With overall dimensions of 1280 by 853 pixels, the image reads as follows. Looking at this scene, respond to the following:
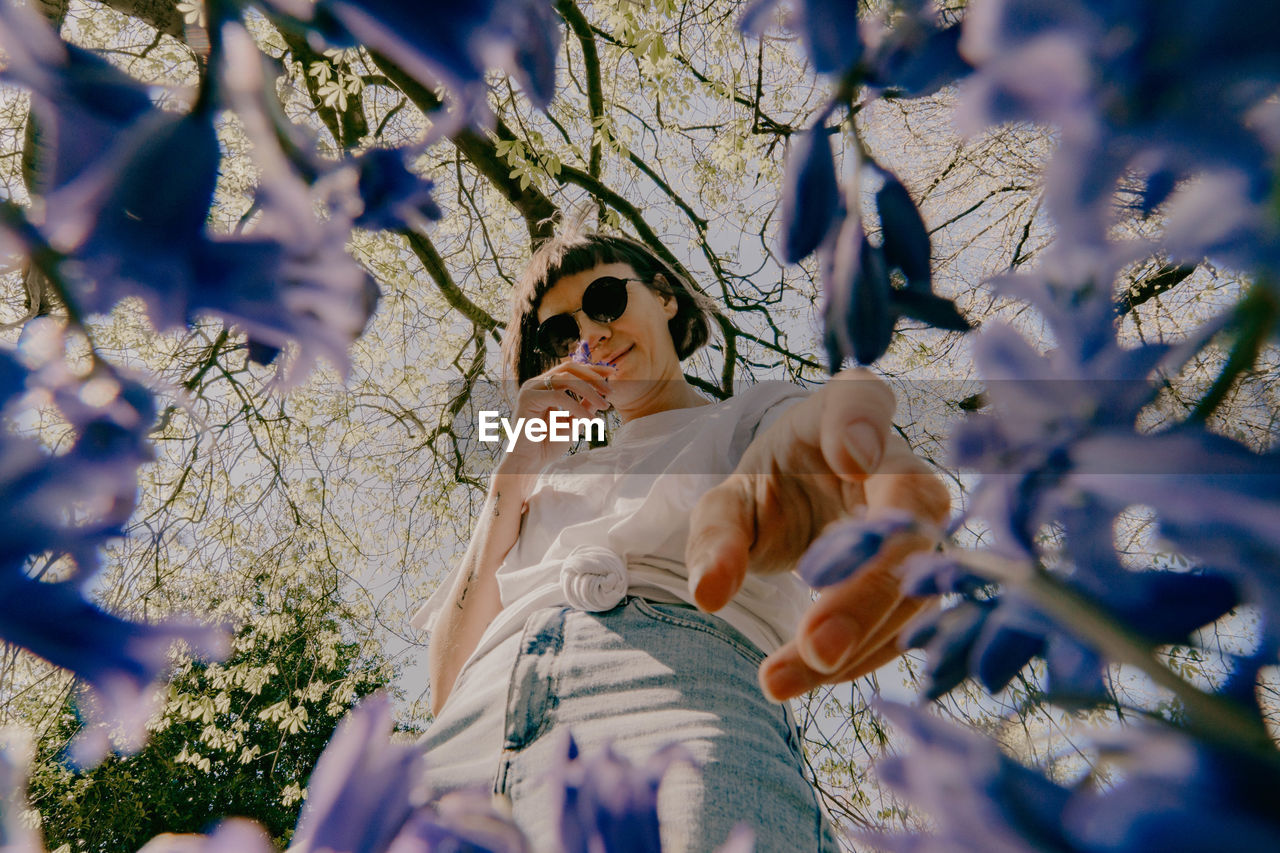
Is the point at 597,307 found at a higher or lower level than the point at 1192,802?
higher

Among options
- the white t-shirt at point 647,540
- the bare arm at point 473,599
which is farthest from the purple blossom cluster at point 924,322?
the bare arm at point 473,599

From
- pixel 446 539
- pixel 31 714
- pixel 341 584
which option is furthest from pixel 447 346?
pixel 31 714

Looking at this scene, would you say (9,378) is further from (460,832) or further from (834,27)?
(834,27)

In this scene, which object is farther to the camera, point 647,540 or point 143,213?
point 647,540

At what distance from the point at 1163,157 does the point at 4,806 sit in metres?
0.42

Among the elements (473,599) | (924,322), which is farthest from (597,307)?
(924,322)

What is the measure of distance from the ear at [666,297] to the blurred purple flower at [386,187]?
7.15 ft

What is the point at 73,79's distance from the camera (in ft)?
0.86

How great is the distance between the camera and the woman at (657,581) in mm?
496

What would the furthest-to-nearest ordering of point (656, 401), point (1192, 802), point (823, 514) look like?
point (656, 401), point (823, 514), point (1192, 802)

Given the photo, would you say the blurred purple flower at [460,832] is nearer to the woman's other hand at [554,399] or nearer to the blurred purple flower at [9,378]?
the blurred purple flower at [9,378]

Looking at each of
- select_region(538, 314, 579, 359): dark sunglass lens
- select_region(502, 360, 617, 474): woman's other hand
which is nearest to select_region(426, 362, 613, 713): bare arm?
select_region(502, 360, 617, 474): woman's other hand

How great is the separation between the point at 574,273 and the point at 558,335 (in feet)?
0.74

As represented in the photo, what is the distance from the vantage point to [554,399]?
84.7 inches
